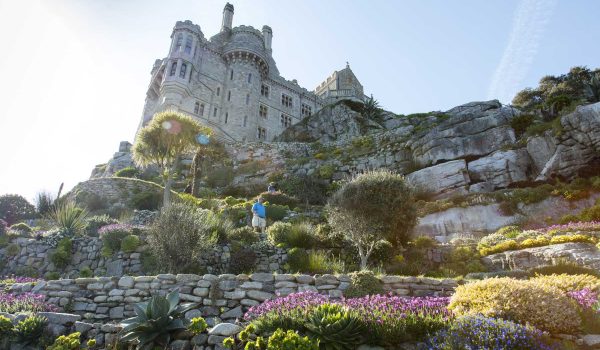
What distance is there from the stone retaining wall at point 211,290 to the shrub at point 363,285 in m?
0.20

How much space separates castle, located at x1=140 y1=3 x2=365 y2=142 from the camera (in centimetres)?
4506

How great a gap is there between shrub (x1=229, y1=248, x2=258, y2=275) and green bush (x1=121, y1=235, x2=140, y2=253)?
3.49 meters

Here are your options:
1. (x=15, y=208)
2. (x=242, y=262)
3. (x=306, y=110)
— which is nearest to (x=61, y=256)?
(x=242, y=262)

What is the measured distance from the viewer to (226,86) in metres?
50.4

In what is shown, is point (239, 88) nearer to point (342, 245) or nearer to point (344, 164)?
point (344, 164)

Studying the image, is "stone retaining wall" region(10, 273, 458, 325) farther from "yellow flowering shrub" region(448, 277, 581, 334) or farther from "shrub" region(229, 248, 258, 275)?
"shrub" region(229, 248, 258, 275)

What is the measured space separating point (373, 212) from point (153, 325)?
7.84 meters

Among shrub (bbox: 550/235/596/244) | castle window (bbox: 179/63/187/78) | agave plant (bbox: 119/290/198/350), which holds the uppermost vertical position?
castle window (bbox: 179/63/187/78)

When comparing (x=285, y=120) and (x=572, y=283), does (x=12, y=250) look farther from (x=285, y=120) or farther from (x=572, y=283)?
(x=285, y=120)

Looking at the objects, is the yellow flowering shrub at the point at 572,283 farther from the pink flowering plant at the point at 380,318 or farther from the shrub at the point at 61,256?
the shrub at the point at 61,256

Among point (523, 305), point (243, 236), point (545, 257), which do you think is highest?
point (243, 236)

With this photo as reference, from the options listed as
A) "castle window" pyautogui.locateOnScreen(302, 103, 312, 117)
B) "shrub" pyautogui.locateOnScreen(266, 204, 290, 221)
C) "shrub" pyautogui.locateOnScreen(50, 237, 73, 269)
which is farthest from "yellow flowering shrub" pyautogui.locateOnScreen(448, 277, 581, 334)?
"castle window" pyautogui.locateOnScreen(302, 103, 312, 117)

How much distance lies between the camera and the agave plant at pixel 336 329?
578 cm

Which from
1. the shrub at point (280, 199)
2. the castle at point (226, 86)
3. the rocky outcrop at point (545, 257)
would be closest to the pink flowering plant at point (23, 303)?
the rocky outcrop at point (545, 257)
